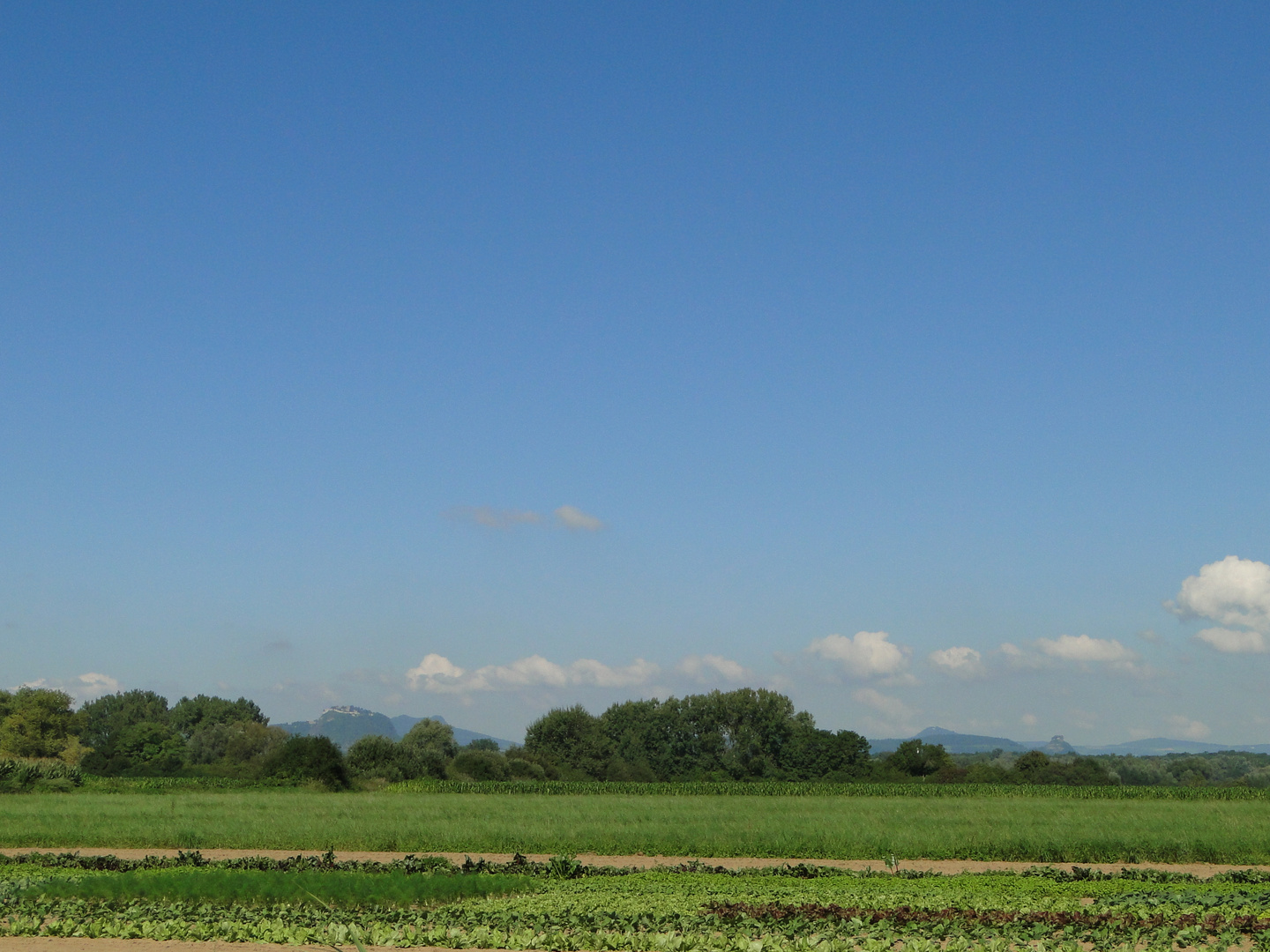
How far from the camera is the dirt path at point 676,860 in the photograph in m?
27.2

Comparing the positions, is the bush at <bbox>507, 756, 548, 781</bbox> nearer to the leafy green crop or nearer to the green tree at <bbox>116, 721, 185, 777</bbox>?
the green tree at <bbox>116, 721, 185, 777</bbox>

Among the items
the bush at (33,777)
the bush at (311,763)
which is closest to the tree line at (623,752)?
the bush at (311,763)

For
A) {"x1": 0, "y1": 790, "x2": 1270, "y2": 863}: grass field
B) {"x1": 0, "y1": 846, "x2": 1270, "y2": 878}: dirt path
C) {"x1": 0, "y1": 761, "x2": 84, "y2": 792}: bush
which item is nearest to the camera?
{"x1": 0, "y1": 846, "x2": 1270, "y2": 878}: dirt path

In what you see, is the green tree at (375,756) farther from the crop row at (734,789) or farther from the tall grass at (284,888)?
the tall grass at (284,888)

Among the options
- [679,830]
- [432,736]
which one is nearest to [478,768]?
[432,736]

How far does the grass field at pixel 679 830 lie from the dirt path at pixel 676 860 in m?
0.64

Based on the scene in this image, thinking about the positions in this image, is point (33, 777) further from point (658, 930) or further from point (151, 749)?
point (658, 930)

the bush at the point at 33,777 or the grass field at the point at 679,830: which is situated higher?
the grass field at the point at 679,830

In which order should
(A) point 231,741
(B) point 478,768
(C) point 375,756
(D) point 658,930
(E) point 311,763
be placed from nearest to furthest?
(D) point 658,930 < (E) point 311,763 < (B) point 478,768 < (C) point 375,756 < (A) point 231,741

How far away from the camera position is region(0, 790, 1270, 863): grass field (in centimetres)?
3050

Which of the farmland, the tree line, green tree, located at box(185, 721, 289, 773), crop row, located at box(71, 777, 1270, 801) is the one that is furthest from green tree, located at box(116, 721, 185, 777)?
the farmland

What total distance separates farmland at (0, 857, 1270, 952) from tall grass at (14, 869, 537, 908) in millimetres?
48

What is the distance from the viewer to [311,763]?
227 feet

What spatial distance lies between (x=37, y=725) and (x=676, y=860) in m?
114
